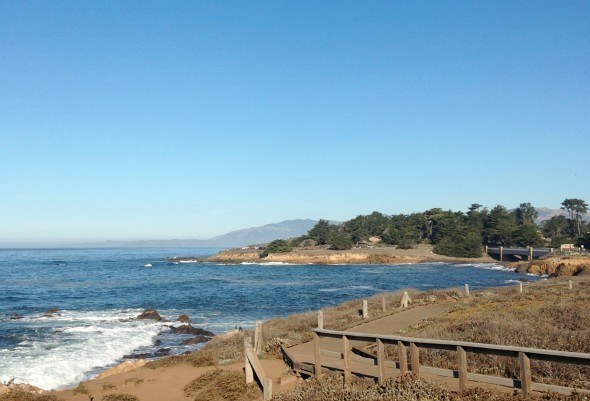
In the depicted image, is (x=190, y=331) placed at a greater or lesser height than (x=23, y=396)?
lesser

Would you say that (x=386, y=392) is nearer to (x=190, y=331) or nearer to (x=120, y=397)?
(x=120, y=397)

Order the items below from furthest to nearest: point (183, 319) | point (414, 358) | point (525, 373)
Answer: point (183, 319) < point (414, 358) < point (525, 373)

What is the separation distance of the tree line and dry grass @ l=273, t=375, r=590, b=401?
134m

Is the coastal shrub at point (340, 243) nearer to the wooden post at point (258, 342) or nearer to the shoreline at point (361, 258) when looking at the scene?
the shoreline at point (361, 258)

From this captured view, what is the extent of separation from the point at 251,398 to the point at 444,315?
44.3ft

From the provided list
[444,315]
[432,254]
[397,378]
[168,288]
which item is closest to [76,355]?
[444,315]

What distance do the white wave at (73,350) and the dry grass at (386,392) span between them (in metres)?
13.6

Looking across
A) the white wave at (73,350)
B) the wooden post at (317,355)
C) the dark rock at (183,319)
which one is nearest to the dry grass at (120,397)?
the white wave at (73,350)

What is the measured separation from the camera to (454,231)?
146m

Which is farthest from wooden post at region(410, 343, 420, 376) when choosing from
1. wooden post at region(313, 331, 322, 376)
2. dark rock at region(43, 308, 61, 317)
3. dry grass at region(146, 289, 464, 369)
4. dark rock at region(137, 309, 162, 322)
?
dark rock at region(43, 308, 61, 317)

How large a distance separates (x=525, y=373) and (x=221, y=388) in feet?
30.0

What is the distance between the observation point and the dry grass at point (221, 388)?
1391cm

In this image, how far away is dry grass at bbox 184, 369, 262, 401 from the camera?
1391 cm

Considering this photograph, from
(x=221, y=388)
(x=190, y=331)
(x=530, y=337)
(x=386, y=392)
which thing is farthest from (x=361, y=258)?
(x=386, y=392)
